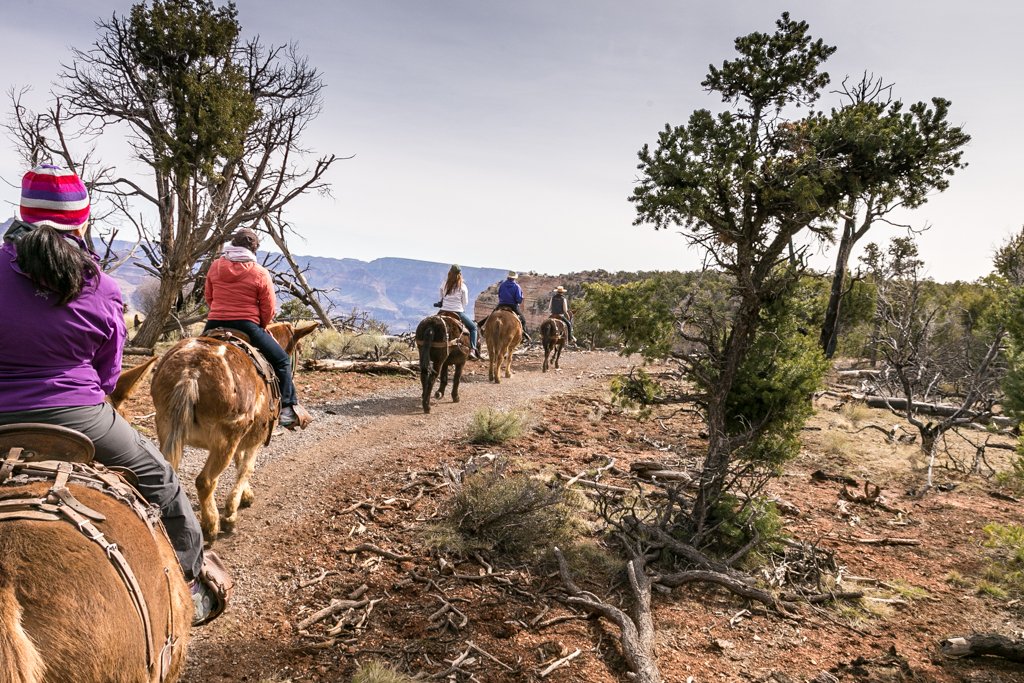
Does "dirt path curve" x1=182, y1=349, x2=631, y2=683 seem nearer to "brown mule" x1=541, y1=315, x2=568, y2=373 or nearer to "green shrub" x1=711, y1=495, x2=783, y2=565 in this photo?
"brown mule" x1=541, y1=315, x2=568, y2=373

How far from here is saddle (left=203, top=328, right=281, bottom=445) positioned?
218 inches

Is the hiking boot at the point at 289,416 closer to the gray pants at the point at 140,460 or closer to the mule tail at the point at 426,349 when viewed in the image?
the gray pants at the point at 140,460

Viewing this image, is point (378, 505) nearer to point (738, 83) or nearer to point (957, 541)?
point (738, 83)

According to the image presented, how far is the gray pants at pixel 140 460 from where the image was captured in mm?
2512

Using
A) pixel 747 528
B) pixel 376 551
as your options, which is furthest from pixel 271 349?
pixel 747 528

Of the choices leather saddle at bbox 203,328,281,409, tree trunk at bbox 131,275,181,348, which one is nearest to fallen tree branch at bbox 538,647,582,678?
leather saddle at bbox 203,328,281,409

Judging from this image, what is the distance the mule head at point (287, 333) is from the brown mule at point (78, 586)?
412 centimetres

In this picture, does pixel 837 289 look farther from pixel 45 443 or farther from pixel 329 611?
pixel 45 443

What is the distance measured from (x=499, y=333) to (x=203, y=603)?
11395 millimetres

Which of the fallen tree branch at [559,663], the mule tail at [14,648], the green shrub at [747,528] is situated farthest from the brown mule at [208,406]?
the green shrub at [747,528]

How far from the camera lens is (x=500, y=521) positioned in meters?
5.79

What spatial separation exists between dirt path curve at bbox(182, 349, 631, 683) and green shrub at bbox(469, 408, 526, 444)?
0.43 metres

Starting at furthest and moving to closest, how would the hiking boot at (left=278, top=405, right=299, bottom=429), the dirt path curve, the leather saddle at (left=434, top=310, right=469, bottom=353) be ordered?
1. the leather saddle at (left=434, top=310, right=469, bottom=353)
2. the hiking boot at (left=278, top=405, right=299, bottom=429)
3. the dirt path curve

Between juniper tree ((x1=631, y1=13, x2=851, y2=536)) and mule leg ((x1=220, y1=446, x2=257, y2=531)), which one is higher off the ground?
juniper tree ((x1=631, y1=13, x2=851, y2=536))
